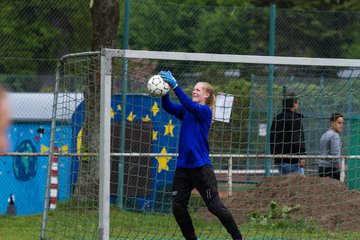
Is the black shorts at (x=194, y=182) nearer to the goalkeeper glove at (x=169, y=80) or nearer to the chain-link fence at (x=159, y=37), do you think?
the goalkeeper glove at (x=169, y=80)

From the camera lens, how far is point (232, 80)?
14.9 meters

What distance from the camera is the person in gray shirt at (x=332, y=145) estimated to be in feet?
42.2

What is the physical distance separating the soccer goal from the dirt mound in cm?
2

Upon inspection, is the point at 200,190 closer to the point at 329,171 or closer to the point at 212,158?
the point at 212,158

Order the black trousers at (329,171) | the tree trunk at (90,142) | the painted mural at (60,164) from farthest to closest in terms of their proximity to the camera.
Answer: the black trousers at (329,171), the painted mural at (60,164), the tree trunk at (90,142)

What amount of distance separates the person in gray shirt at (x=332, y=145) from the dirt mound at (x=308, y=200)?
48 centimetres

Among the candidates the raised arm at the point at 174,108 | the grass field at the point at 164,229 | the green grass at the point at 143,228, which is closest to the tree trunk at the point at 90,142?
the green grass at the point at 143,228

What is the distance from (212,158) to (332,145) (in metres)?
1.84

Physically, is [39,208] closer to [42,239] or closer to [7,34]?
[7,34]

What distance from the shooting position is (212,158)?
12.9m

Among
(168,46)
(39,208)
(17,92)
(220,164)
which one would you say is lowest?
(39,208)

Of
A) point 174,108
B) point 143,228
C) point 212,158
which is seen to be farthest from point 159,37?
point 174,108

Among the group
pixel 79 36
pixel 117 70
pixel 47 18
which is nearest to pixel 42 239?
pixel 117 70

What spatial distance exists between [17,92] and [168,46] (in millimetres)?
2683
